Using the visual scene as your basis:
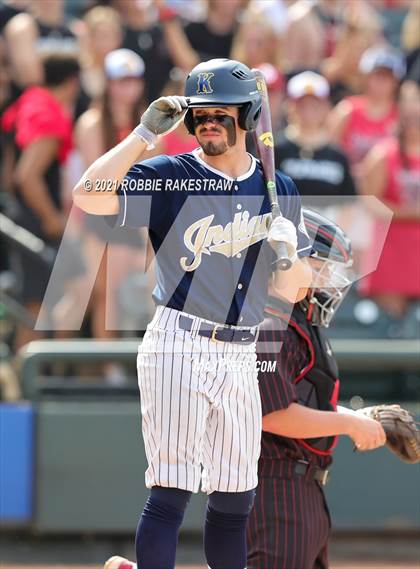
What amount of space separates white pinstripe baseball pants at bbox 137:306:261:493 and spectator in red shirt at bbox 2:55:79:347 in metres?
3.47

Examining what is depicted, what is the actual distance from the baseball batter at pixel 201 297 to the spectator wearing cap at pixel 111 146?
2.87 m

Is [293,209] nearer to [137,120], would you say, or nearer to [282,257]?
[282,257]

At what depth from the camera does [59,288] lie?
22.1 feet

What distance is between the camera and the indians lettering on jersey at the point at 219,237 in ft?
11.6

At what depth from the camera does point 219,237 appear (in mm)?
3562

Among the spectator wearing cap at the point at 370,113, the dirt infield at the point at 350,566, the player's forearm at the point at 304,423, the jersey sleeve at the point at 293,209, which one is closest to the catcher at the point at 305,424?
the player's forearm at the point at 304,423

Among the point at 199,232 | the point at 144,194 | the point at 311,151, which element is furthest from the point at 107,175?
the point at 311,151

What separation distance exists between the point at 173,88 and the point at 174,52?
3.41ft

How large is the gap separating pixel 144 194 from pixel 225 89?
1.32 ft

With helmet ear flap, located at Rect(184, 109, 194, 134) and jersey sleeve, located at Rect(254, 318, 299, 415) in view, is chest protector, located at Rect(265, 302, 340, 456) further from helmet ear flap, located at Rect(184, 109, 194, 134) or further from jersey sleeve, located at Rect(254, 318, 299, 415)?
helmet ear flap, located at Rect(184, 109, 194, 134)

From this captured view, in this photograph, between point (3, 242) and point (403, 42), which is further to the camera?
point (403, 42)

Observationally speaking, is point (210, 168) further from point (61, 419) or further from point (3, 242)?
point (3, 242)

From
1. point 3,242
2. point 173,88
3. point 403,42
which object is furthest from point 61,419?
point 403,42

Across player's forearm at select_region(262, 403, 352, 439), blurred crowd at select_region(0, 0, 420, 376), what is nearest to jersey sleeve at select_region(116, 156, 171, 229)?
player's forearm at select_region(262, 403, 352, 439)
